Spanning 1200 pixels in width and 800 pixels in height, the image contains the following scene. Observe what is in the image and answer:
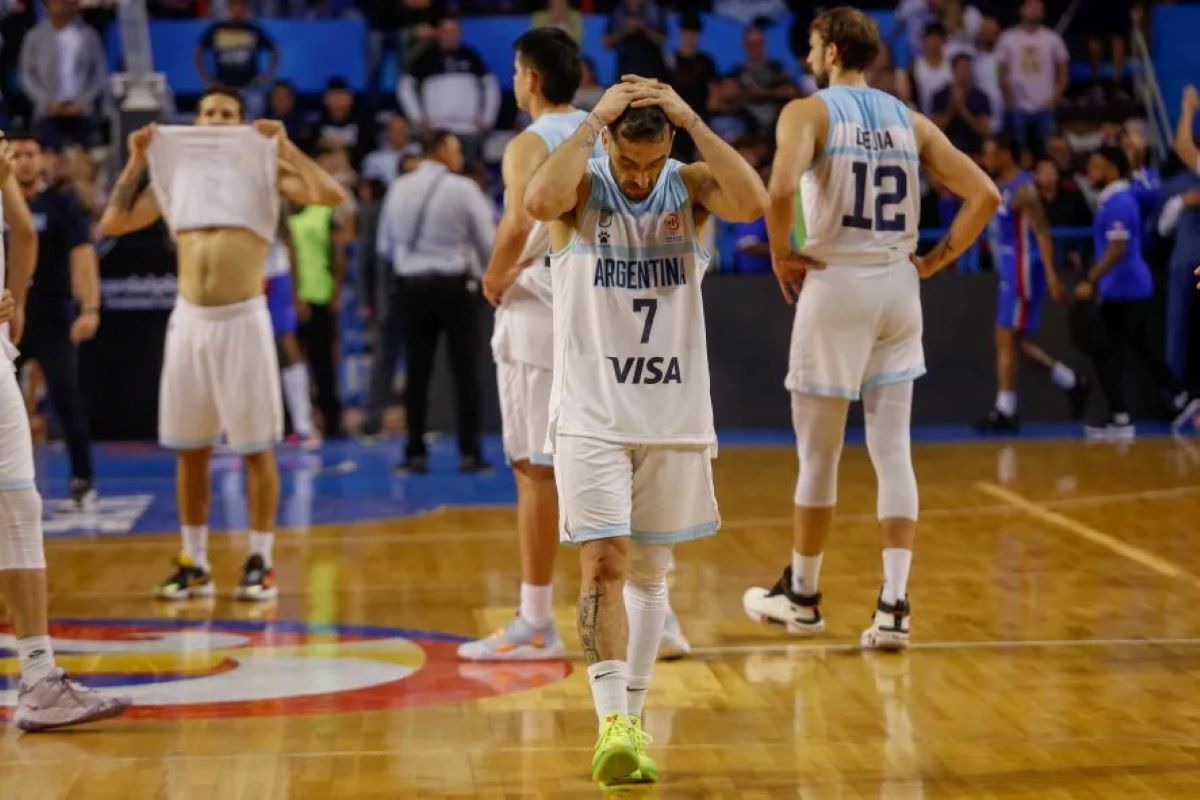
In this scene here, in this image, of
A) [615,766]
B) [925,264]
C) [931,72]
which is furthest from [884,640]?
[931,72]

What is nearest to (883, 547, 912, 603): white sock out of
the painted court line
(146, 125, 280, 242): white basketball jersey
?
the painted court line

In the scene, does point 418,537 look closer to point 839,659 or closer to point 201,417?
point 201,417

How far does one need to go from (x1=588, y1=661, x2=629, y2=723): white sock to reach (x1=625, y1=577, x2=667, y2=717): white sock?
206 millimetres

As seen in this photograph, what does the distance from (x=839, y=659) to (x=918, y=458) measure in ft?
19.7

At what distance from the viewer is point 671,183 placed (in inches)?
207

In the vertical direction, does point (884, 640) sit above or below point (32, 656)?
below

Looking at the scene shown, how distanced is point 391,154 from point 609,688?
39.3 ft

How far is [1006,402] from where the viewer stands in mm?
14039

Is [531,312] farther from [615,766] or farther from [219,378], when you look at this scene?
[615,766]

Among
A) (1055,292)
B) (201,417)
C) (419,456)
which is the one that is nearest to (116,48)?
(419,456)

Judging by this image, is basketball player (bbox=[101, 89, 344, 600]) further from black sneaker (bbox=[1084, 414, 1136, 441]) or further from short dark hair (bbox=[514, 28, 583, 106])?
black sneaker (bbox=[1084, 414, 1136, 441])

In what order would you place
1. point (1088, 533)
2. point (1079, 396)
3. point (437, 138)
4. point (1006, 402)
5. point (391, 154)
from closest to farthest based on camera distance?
point (1088, 533) → point (437, 138) → point (1006, 402) → point (1079, 396) → point (391, 154)

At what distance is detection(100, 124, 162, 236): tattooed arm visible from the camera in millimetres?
7766

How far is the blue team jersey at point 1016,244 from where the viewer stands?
45.9 ft
